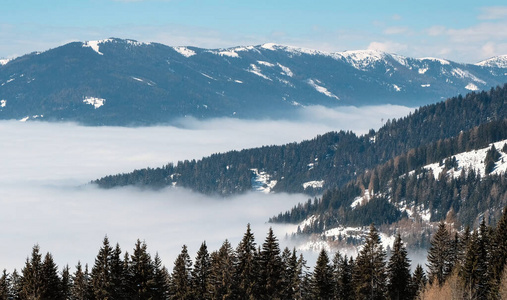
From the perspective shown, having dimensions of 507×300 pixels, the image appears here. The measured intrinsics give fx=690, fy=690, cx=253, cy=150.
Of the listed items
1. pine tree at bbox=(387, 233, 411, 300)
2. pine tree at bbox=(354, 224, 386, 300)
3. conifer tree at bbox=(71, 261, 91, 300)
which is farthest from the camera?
pine tree at bbox=(387, 233, 411, 300)

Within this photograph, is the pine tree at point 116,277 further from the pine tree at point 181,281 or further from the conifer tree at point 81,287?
the pine tree at point 181,281

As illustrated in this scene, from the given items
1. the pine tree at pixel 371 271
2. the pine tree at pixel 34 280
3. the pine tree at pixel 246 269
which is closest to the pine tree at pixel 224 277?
the pine tree at pixel 246 269

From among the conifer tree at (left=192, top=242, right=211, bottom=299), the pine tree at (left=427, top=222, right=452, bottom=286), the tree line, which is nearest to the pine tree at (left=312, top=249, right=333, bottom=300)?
the tree line

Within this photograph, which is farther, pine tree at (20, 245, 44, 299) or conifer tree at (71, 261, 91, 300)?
conifer tree at (71, 261, 91, 300)

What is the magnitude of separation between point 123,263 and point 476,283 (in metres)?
42.5

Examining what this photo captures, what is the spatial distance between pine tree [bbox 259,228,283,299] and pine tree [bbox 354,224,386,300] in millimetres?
10119

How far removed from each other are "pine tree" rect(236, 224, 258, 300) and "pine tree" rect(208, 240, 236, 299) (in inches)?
31.1

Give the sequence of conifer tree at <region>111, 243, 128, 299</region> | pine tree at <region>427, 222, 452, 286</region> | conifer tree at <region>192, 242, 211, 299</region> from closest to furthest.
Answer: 1. conifer tree at <region>111, 243, 128, 299</region>
2. conifer tree at <region>192, 242, 211, 299</region>
3. pine tree at <region>427, 222, 452, 286</region>

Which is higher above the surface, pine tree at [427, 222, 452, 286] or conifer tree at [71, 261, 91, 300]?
pine tree at [427, 222, 452, 286]

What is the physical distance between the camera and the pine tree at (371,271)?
79.8 metres

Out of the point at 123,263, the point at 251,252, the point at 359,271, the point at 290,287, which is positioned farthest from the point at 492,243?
the point at 123,263

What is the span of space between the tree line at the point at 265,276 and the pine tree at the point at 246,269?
0.11 meters

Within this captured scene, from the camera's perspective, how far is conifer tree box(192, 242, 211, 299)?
81875mm

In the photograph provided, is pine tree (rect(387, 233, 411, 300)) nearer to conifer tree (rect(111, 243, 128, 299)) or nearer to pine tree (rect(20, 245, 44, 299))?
conifer tree (rect(111, 243, 128, 299))
